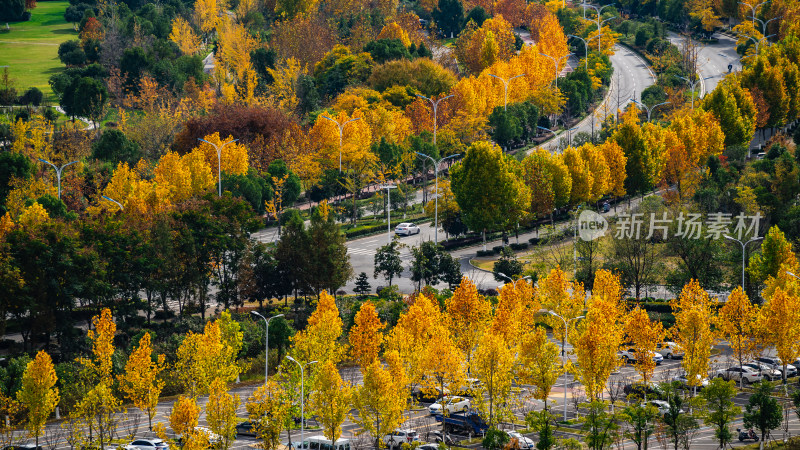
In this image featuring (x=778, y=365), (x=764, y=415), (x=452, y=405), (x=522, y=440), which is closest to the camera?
(x=764, y=415)

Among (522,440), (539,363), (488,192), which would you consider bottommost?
(522,440)

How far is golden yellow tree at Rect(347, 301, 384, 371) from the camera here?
80062 mm

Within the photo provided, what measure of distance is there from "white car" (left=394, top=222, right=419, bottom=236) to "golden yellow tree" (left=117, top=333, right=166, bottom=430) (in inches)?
1619

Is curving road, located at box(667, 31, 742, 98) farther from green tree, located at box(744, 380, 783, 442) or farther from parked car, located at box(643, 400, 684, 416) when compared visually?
green tree, located at box(744, 380, 783, 442)

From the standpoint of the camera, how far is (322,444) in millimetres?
71125

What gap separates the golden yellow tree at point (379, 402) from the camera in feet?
229

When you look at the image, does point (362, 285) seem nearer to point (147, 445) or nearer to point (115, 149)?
point (147, 445)

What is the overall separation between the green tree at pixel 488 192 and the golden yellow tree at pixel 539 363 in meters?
29.9

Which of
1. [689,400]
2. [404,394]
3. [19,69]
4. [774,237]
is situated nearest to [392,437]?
[404,394]

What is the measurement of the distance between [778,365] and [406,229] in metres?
40.6

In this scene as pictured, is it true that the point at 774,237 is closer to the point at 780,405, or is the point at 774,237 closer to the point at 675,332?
the point at 675,332

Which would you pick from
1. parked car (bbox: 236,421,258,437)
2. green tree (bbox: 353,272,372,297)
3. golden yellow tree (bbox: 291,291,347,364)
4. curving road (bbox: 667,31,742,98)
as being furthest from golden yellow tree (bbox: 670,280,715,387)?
curving road (bbox: 667,31,742,98)

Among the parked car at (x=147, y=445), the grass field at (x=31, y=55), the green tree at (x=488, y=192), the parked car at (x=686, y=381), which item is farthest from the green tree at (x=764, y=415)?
Answer: the grass field at (x=31, y=55)

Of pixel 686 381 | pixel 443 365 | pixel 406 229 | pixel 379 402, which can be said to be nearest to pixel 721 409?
pixel 686 381
